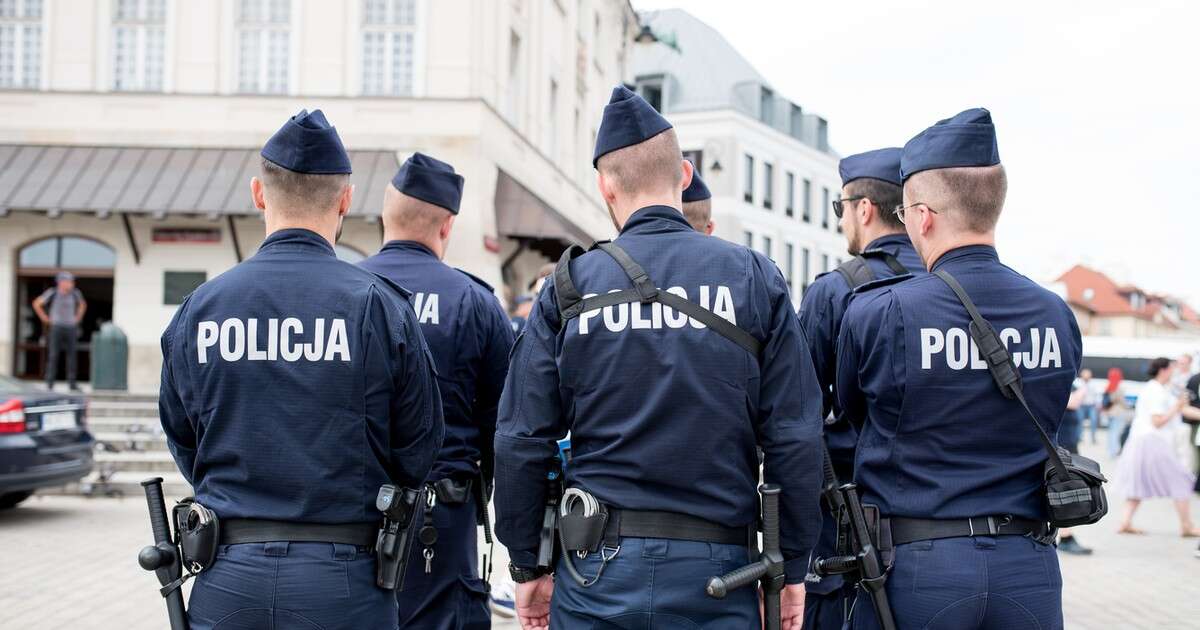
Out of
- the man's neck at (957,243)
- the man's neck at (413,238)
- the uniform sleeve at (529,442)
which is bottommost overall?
the uniform sleeve at (529,442)

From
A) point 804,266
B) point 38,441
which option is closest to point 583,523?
point 38,441

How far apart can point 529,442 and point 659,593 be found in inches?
21.9

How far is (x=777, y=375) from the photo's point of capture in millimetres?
2924

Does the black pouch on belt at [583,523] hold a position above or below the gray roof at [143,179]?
below

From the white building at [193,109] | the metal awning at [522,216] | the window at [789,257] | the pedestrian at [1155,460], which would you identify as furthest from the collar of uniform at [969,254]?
the window at [789,257]

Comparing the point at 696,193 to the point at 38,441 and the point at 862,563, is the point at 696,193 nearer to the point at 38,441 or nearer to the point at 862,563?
the point at 862,563

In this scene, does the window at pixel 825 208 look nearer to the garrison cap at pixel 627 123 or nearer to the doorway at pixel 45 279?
the doorway at pixel 45 279

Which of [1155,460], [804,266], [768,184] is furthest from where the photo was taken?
[804,266]

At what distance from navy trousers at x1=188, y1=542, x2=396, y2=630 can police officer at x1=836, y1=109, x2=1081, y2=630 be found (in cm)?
156

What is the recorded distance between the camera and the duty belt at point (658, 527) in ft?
9.11

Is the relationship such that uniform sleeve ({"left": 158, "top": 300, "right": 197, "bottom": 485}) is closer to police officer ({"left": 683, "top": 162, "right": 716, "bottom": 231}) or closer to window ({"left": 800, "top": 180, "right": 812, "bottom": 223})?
police officer ({"left": 683, "top": 162, "right": 716, "bottom": 231})

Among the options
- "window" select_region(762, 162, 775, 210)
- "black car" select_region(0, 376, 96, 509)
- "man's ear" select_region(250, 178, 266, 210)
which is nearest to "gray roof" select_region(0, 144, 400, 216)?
"black car" select_region(0, 376, 96, 509)

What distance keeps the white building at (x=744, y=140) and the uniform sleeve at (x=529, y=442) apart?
40.0 metres

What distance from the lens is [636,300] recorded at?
2857mm
